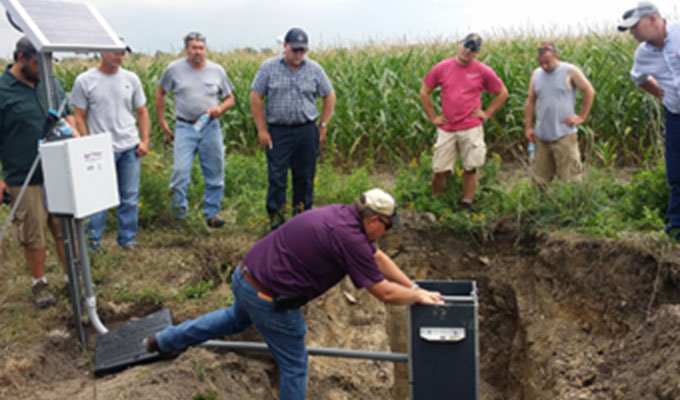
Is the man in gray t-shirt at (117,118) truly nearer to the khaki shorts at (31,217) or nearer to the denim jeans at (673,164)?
the khaki shorts at (31,217)

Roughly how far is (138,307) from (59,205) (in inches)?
55.9

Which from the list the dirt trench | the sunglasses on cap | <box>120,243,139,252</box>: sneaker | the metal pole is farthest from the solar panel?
the sunglasses on cap

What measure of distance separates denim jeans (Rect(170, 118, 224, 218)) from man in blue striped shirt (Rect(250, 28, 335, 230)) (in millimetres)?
885

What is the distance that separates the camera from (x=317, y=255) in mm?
3805

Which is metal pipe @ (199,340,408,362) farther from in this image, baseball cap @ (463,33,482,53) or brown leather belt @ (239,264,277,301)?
baseball cap @ (463,33,482,53)

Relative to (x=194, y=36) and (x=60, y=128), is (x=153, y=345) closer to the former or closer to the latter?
(x=60, y=128)

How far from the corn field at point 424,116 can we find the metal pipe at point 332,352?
497 cm

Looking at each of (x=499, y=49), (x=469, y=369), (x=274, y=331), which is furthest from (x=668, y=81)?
(x=499, y=49)

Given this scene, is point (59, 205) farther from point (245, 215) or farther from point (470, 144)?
point (470, 144)

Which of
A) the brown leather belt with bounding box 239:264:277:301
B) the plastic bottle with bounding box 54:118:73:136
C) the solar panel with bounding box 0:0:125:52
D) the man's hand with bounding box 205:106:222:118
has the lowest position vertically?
the brown leather belt with bounding box 239:264:277:301

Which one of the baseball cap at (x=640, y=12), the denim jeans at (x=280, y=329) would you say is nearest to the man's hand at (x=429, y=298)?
the denim jeans at (x=280, y=329)

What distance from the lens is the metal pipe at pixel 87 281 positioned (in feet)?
15.8

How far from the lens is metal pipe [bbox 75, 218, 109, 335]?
4816 millimetres

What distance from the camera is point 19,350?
189 inches
